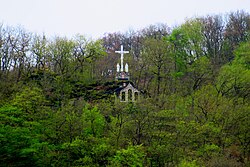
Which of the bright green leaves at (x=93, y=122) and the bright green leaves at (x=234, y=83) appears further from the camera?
the bright green leaves at (x=234, y=83)

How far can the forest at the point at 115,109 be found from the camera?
21031 mm

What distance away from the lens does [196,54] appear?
41.5m

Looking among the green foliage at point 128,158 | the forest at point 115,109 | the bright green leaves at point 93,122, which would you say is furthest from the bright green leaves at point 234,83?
the green foliage at point 128,158

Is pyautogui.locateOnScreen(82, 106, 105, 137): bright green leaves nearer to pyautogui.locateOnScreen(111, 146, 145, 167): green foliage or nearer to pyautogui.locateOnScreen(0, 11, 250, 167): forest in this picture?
pyautogui.locateOnScreen(0, 11, 250, 167): forest

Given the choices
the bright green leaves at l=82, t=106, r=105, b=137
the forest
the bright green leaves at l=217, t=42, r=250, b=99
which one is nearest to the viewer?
the forest

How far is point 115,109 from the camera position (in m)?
24.4

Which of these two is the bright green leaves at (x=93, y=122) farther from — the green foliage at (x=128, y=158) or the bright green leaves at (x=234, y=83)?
the bright green leaves at (x=234, y=83)

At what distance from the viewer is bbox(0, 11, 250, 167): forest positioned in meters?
21.0

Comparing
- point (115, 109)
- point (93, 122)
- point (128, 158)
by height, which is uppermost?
point (115, 109)

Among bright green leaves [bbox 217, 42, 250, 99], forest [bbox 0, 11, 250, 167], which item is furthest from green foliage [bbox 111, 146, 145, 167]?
bright green leaves [bbox 217, 42, 250, 99]

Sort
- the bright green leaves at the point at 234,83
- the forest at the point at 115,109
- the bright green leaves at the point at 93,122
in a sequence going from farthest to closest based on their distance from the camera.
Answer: the bright green leaves at the point at 234,83 < the bright green leaves at the point at 93,122 < the forest at the point at 115,109

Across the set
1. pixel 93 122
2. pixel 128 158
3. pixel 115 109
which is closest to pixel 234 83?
pixel 115 109

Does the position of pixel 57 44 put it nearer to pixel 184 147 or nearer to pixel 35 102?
pixel 35 102

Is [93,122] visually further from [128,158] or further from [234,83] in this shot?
[234,83]
